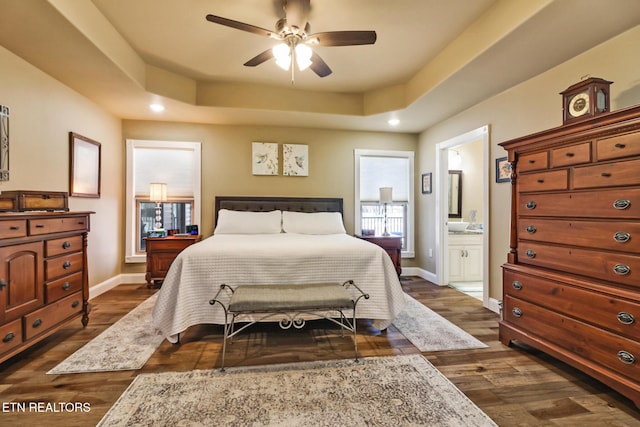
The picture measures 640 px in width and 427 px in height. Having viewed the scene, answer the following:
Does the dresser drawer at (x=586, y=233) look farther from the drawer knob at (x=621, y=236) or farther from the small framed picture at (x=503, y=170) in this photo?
the small framed picture at (x=503, y=170)

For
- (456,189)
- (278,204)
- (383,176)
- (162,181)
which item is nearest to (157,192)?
(162,181)

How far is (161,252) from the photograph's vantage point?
13.5ft

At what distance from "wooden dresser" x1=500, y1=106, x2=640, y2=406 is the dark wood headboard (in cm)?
273

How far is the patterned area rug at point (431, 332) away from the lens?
2.44 metres

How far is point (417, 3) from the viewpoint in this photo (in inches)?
90.7

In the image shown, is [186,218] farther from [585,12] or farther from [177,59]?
[585,12]

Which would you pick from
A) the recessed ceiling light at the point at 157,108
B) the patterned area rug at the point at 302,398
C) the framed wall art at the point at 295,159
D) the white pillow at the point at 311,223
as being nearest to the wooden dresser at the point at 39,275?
the patterned area rug at the point at 302,398

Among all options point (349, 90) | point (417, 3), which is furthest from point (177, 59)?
point (417, 3)

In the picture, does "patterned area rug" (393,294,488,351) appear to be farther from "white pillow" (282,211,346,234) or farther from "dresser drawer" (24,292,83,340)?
"dresser drawer" (24,292,83,340)

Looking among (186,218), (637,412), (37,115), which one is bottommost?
(637,412)

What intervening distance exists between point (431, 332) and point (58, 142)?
13.9 ft

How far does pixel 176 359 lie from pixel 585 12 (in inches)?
146

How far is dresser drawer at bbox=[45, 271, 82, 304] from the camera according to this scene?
2.31 meters

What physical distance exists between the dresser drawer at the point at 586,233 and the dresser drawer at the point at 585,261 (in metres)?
0.05
